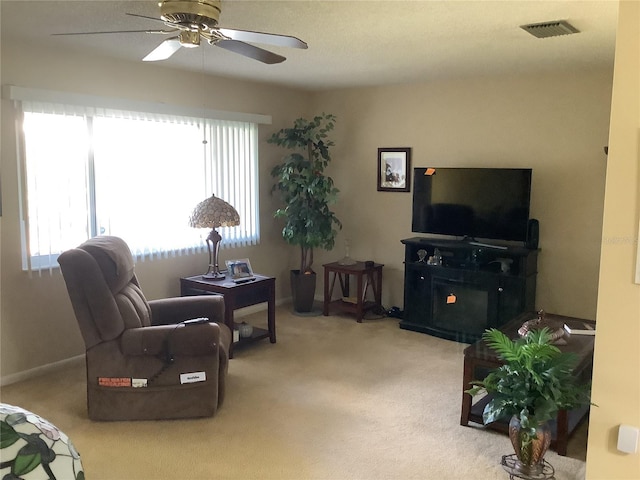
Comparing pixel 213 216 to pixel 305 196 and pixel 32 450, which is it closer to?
pixel 305 196

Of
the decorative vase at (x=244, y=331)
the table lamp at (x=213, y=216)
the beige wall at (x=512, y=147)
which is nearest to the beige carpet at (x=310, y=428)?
the decorative vase at (x=244, y=331)

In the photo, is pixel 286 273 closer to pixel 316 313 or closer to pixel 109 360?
pixel 316 313

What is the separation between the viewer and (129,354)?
3119 millimetres

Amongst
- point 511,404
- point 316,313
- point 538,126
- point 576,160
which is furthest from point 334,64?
point 511,404

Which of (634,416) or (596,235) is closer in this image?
(634,416)

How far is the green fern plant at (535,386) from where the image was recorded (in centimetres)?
246

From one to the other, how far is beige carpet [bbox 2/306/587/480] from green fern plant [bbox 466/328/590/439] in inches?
15.0

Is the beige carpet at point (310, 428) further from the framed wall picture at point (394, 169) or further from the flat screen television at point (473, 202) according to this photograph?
the framed wall picture at point (394, 169)

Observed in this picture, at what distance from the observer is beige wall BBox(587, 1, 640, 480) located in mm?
2053

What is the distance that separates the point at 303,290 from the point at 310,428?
94.3 inches

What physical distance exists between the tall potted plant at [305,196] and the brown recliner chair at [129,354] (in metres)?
2.18

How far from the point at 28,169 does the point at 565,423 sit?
3604 mm

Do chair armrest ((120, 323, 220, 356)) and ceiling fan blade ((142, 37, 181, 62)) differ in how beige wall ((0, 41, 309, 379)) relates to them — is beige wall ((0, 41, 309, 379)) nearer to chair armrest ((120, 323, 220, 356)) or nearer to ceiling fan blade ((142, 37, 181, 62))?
chair armrest ((120, 323, 220, 356))

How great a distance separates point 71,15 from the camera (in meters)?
2.92
